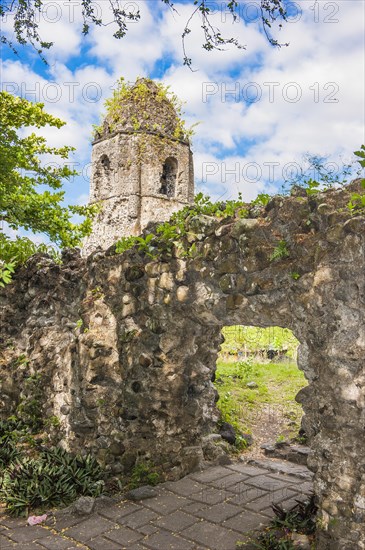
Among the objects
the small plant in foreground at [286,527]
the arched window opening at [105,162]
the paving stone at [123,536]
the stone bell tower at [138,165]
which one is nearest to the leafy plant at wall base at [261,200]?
the small plant in foreground at [286,527]

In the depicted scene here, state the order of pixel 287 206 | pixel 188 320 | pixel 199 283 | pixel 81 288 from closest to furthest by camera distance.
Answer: pixel 287 206, pixel 199 283, pixel 188 320, pixel 81 288

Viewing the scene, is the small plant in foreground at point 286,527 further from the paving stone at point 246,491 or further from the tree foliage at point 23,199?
the tree foliage at point 23,199

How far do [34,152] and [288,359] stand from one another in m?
9.55

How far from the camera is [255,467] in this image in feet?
25.0

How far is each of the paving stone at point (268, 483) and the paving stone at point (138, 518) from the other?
1598 mm

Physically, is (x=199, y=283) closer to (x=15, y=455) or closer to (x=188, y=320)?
(x=188, y=320)

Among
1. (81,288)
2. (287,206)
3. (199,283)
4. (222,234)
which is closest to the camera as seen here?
(287,206)

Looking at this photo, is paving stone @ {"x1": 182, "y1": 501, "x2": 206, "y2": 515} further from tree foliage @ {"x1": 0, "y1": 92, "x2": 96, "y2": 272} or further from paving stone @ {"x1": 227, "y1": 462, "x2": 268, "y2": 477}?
tree foliage @ {"x1": 0, "y1": 92, "x2": 96, "y2": 272}

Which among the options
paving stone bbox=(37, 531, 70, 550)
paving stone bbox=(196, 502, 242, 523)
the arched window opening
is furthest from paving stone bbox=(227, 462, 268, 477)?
the arched window opening

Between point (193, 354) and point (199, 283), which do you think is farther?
point (193, 354)

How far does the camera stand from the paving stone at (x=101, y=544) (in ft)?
17.0

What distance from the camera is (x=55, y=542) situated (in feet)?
17.5

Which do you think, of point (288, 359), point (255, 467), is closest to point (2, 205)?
point (255, 467)

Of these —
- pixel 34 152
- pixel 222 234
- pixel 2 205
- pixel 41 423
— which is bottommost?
pixel 41 423
